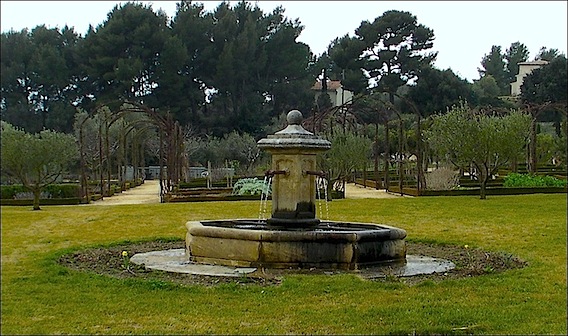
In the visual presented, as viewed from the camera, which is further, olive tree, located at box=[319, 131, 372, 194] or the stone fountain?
olive tree, located at box=[319, 131, 372, 194]

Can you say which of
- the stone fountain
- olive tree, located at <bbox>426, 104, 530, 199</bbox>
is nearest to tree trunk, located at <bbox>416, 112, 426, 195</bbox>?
olive tree, located at <bbox>426, 104, 530, 199</bbox>

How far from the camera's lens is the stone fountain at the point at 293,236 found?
27.1 feet

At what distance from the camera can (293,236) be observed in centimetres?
823

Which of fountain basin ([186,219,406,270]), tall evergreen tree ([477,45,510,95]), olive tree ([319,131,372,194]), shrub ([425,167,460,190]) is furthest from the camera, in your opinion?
tall evergreen tree ([477,45,510,95])

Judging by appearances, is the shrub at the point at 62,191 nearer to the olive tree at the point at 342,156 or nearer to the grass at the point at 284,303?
the olive tree at the point at 342,156

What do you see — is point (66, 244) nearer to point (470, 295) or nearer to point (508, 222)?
point (470, 295)

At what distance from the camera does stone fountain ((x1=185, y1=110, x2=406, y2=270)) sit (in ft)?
27.1

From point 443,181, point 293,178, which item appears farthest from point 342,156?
point 293,178

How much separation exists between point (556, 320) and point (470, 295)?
1077mm

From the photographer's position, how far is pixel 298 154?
9445 millimetres

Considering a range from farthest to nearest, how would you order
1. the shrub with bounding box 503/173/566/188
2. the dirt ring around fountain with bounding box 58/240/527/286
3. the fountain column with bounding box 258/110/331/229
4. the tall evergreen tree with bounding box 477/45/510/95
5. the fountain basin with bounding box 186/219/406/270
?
the tall evergreen tree with bounding box 477/45/510/95 → the shrub with bounding box 503/173/566/188 → the fountain column with bounding box 258/110/331/229 → the fountain basin with bounding box 186/219/406/270 → the dirt ring around fountain with bounding box 58/240/527/286

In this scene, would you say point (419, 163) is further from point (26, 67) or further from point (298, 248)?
point (26, 67)

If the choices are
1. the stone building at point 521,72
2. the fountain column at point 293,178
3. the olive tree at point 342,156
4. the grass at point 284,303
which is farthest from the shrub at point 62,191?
the stone building at point 521,72

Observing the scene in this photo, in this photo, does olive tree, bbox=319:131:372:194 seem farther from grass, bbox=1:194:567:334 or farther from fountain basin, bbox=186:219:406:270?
fountain basin, bbox=186:219:406:270
